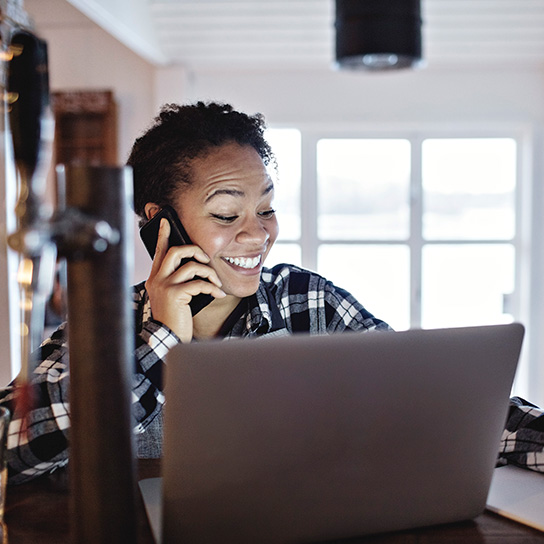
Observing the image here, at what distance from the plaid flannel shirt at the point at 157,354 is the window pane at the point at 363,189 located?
8.11 ft

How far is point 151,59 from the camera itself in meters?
3.72

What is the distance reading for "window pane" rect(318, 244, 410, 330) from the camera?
13.8 ft

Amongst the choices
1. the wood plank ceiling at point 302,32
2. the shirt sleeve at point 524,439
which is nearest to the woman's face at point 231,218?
the shirt sleeve at point 524,439

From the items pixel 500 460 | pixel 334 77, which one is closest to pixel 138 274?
pixel 334 77

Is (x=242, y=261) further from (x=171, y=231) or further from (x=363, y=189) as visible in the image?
(x=363, y=189)

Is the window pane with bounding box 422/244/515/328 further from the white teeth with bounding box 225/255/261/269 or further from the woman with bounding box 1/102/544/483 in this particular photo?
the white teeth with bounding box 225/255/261/269

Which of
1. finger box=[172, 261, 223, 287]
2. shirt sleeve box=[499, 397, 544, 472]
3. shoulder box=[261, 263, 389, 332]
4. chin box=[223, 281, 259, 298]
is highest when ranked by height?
finger box=[172, 261, 223, 287]

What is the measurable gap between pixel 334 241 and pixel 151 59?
5.02ft

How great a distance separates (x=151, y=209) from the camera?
1.65 metres

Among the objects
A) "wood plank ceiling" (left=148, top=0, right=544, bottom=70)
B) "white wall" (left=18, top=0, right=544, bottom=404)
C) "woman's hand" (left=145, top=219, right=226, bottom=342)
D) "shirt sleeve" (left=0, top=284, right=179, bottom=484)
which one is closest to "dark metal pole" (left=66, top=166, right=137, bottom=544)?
"shirt sleeve" (left=0, top=284, right=179, bottom=484)

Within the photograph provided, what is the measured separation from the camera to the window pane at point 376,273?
4.19m

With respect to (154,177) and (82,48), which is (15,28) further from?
(82,48)

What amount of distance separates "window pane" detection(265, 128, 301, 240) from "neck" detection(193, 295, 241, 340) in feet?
8.27

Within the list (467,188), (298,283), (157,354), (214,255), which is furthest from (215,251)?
(467,188)
